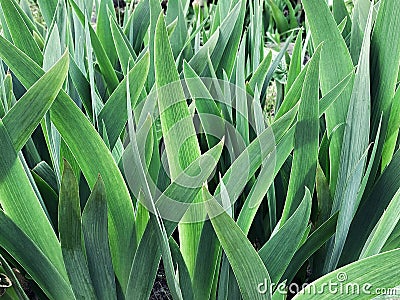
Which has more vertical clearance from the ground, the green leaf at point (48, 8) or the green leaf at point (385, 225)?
the green leaf at point (48, 8)

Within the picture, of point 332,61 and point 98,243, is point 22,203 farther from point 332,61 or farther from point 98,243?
point 332,61

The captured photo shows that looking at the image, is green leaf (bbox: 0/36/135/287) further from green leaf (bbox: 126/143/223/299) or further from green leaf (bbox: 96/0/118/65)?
green leaf (bbox: 96/0/118/65)

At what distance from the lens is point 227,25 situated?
812mm

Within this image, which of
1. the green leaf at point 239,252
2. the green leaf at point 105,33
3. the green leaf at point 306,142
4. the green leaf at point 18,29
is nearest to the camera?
the green leaf at point 239,252

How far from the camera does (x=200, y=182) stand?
50cm

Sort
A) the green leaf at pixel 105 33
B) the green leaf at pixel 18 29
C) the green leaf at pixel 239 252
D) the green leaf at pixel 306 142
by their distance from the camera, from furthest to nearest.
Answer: the green leaf at pixel 105 33
the green leaf at pixel 18 29
the green leaf at pixel 306 142
the green leaf at pixel 239 252

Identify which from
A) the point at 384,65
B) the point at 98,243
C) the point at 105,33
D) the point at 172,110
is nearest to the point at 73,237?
the point at 98,243

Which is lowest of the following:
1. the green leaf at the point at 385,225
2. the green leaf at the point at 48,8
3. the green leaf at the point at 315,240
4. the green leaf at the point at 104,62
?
the green leaf at the point at 315,240

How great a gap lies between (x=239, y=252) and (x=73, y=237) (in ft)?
0.47

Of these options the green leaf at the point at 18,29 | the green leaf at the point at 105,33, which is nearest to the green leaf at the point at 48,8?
the green leaf at the point at 105,33

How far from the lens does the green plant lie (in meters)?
0.50

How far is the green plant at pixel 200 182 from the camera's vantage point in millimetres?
500

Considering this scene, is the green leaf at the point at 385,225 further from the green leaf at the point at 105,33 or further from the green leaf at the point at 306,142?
the green leaf at the point at 105,33

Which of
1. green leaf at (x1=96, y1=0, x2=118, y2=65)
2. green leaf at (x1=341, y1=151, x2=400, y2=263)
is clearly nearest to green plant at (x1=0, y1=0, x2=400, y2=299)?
green leaf at (x1=341, y1=151, x2=400, y2=263)
